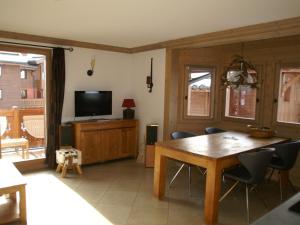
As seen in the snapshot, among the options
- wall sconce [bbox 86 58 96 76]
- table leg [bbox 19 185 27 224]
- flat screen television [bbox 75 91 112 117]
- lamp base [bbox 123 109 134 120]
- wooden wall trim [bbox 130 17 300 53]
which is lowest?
table leg [bbox 19 185 27 224]

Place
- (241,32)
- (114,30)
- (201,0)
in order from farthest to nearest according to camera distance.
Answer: (114,30) → (241,32) → (201,0)

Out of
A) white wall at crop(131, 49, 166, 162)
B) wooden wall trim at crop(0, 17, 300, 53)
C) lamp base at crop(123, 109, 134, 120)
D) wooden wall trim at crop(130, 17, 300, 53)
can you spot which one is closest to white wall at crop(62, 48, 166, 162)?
white wall at crop(131, 49, 166, 162)

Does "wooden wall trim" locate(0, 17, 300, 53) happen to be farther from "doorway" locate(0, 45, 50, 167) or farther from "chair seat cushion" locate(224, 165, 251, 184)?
"chair seat cushion" locate(224, 165, 251, 184)

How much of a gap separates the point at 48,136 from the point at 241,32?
3605mm

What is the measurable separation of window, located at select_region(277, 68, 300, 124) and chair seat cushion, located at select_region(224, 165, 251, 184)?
1.63m

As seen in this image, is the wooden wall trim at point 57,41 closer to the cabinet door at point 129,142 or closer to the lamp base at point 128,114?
the lamp base at point 128,114

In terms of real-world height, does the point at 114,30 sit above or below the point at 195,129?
above

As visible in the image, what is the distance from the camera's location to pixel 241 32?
370cm

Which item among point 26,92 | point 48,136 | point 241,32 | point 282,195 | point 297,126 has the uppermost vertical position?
point 241,32

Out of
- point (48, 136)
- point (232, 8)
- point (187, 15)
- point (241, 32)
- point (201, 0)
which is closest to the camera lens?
point (201, 0)

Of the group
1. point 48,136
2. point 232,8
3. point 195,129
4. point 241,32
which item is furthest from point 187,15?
point 48,136

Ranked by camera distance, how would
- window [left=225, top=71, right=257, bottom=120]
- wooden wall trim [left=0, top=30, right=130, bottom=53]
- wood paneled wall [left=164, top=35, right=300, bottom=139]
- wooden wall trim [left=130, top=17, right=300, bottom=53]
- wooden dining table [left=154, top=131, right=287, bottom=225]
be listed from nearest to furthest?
1. wooden dining table [left=154, top=131, right=287, bottom=225]
2. wooden wall trim [left=130, top=17, right=300, bottom=53]
3. wooden wall trim [left=0, top=30, right=130, bottom=53]
4. wood paneled wall [left=164, top=35, right=300, bottom=139]
5. window [left=225, top=71, right=257, bottom=120]

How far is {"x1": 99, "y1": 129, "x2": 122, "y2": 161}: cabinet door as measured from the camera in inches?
195

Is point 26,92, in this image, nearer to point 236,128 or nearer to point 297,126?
point 236,128
